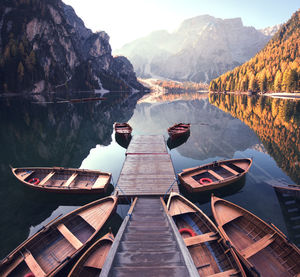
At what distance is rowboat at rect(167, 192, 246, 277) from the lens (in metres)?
7.88

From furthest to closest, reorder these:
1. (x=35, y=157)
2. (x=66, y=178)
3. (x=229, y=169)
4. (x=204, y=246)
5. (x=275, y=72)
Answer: (x=275, y=72) → (x=35, y=157) → (x=229, y=169) → (x=66, y=178) → (x=204, y=246)

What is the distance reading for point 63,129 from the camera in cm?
3912

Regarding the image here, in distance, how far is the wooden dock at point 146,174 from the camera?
49.0ft

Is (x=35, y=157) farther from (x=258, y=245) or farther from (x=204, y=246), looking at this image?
(x=258, y=245)

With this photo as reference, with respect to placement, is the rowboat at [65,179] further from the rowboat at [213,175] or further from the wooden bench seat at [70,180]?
the rowboat at [213,175]

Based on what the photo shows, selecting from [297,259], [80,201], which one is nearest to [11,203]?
[80,201]

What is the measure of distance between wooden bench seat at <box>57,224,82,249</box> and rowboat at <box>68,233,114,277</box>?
3.81ft

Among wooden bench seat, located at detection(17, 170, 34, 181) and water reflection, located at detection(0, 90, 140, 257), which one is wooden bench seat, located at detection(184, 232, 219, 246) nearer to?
water reflection, located at detection(0, 90, 140, 257)

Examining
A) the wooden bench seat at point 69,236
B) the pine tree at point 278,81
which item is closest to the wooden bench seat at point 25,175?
the wooden bench seat at point 69,236

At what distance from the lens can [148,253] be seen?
259 inches

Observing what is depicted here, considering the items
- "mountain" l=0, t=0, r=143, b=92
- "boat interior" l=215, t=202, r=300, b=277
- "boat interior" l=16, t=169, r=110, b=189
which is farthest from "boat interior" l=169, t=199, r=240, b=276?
"mountain" l=0, t=0, r=143, b=92

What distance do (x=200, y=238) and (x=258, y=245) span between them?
311cm

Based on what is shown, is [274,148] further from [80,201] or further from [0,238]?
[0,238]

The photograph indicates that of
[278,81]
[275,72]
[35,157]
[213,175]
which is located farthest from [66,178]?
[275,72]
